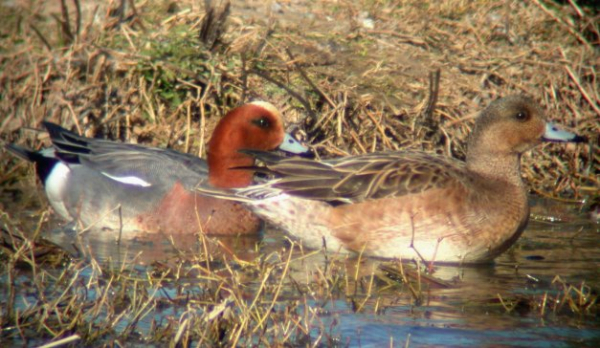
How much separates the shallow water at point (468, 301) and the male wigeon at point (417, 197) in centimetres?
12

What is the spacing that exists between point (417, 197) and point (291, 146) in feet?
4.20

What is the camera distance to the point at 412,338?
361cm

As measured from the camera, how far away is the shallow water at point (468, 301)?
3633mm

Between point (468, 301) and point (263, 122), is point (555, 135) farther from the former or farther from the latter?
point (263, 122)

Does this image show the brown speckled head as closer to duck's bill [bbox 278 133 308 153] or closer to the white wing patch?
duck's bill [bbox 278 133 308 153]

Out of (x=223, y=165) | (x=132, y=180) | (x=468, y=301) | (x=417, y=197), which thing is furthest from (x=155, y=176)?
(x=468, y=301)

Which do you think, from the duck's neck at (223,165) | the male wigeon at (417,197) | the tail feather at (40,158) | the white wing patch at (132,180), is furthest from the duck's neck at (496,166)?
the tail feather at (40,158)

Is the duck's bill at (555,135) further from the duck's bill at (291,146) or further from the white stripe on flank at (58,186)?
the white stripe on flank at (58,186)

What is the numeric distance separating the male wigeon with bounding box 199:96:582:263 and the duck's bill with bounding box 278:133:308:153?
0.73 m

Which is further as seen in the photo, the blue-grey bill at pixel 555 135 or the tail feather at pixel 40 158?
the tail feather at pixel 40 158

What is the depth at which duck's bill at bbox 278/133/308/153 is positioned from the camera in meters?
5.92

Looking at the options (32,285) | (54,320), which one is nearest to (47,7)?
(32,285)

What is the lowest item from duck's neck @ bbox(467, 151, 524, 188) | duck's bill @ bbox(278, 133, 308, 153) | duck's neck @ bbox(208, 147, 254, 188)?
duck's neck @ bbox(208, 147, 254, 188)

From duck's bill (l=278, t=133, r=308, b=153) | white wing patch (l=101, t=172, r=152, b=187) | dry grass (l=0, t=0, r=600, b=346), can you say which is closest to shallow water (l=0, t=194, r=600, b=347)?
white wing patch (l=101, t=172, r=152, b=187)
